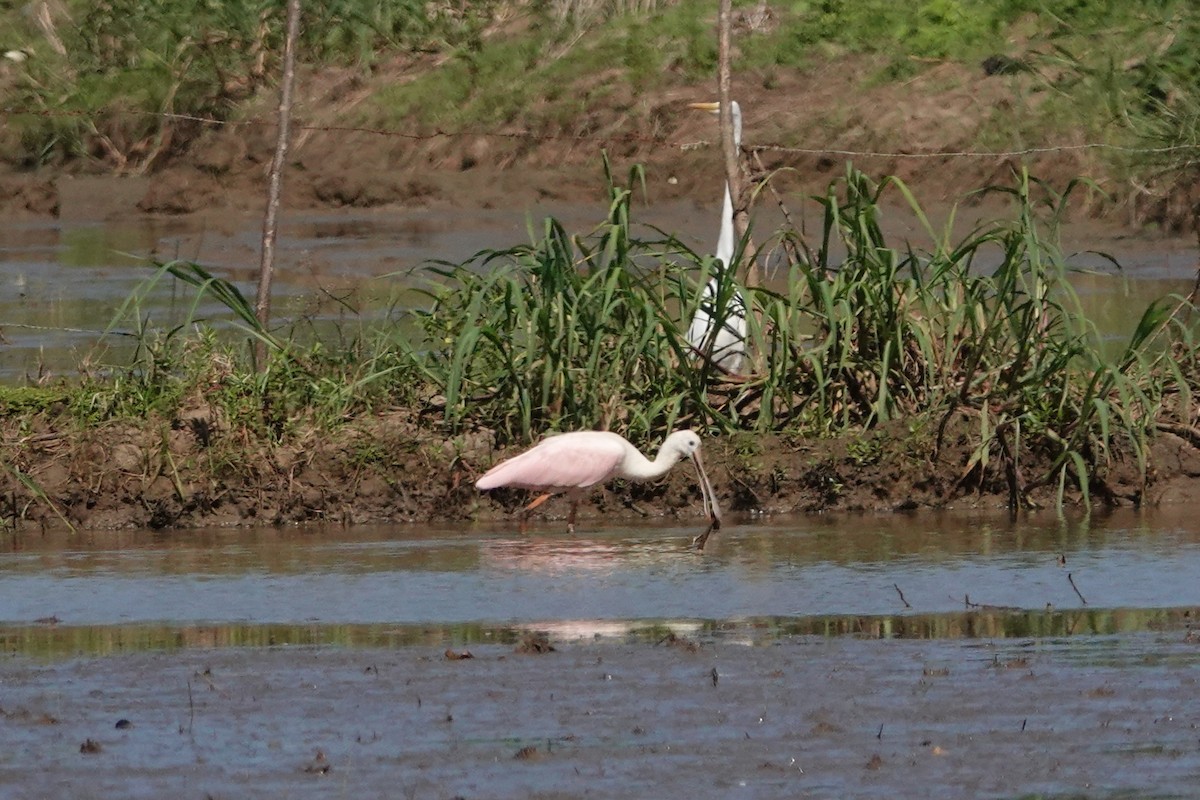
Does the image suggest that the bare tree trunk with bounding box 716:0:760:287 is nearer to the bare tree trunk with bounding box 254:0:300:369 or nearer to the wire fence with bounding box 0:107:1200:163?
the wire fence with bounding box 0:107:1200:163

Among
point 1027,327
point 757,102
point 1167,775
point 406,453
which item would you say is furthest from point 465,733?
point 757,102

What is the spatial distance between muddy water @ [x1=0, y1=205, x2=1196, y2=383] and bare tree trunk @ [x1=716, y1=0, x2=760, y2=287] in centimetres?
281

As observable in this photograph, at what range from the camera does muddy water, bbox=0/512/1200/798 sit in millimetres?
5027

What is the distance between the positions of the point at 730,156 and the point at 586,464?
287 cm

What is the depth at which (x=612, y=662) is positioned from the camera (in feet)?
20.0

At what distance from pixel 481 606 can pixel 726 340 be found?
2805 millimetres

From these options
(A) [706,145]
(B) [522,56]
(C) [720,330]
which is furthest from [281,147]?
(B) [522,56]

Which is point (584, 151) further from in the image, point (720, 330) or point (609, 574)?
point (609, 574)

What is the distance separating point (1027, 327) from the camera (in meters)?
8.96

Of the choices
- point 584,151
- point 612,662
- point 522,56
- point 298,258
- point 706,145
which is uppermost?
point 522,56

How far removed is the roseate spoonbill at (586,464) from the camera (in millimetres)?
8227

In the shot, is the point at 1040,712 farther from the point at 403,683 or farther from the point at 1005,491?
the point at 1005,491

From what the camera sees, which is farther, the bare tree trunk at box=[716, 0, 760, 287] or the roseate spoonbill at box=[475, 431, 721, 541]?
the bare tree trunk at box=[716, 0, 760, 287]

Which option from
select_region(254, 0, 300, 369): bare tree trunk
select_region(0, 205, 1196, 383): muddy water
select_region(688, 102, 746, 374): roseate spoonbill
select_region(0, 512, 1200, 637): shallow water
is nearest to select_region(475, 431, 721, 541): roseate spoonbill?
select_region(0, 512, 1200, 637): shallow water
